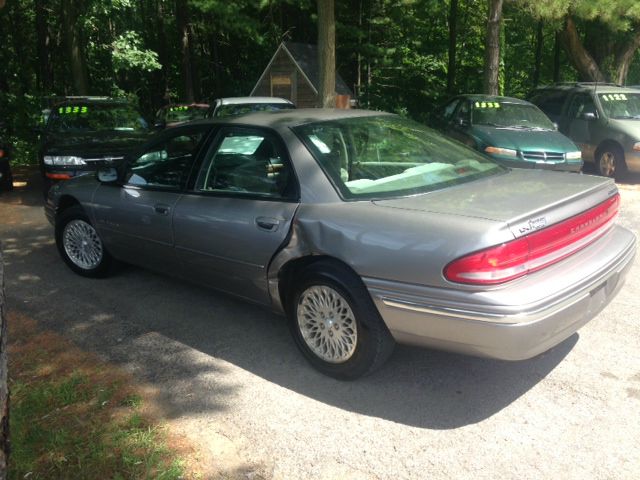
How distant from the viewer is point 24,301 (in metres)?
5.15

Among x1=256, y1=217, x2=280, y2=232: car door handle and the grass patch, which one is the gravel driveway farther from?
x1=256, y1=217, x2=280, y2=232: car door handle

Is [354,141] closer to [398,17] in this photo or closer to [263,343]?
[263,343]

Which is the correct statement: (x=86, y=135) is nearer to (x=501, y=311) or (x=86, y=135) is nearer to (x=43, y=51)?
(x=501, y=311)

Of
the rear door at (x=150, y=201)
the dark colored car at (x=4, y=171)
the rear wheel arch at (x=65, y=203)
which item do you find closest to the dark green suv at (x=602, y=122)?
the rear door at (x=150, y=201)

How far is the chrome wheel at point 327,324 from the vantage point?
3.43 meters

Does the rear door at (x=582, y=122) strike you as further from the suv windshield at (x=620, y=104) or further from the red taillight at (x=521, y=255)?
the red taillight at (x=521, y=255)

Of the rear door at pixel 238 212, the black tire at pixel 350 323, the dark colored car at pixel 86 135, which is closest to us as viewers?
the black tire at pixel 350 323

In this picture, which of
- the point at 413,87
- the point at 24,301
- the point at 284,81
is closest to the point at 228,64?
the point at 284,81

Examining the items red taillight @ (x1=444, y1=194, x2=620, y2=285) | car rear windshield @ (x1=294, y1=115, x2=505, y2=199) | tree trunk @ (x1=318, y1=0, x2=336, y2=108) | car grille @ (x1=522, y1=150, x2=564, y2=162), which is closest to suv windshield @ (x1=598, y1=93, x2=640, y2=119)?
car grille @ (x1=522, y1=150, x2=564, y2=162)

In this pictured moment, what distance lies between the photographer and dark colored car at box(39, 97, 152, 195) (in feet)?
27.2

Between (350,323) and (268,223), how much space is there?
0.82m

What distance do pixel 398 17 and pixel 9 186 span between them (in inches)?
646

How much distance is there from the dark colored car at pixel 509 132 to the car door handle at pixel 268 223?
6287 mm

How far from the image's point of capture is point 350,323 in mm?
3406
